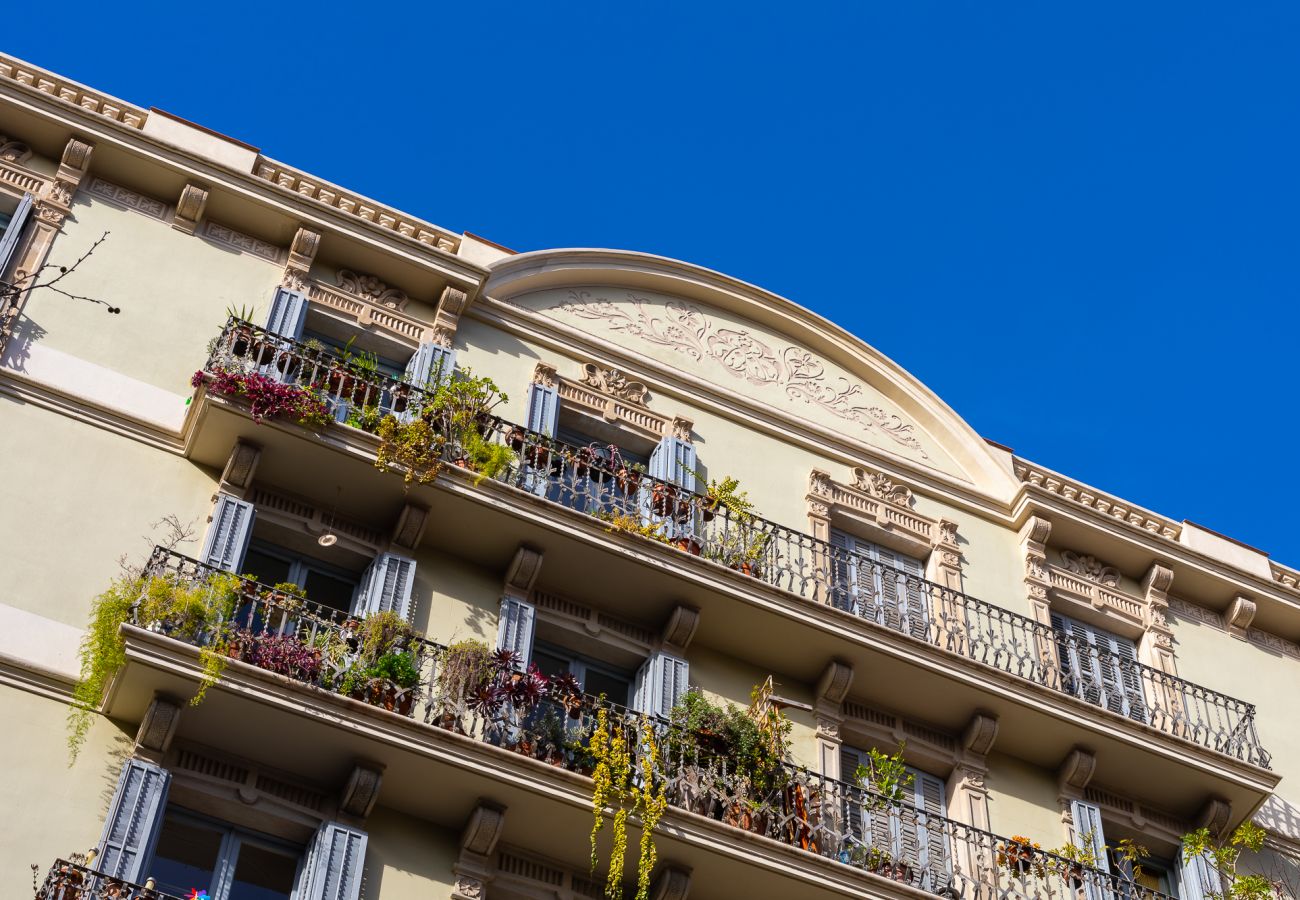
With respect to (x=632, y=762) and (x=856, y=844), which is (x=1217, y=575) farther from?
(x=632, y=762)

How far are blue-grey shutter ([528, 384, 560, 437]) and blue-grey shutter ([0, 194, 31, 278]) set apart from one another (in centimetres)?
566

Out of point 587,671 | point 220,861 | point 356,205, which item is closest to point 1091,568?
point 587,671

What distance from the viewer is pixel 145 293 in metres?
19.6

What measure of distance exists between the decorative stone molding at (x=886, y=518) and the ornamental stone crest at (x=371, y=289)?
524 centimetres

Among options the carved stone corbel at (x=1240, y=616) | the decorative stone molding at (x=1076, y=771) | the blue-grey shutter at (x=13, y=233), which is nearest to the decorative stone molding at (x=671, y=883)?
the decorative stone molding at (x=1076, y=771)

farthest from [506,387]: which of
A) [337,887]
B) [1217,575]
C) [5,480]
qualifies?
[1217,575]

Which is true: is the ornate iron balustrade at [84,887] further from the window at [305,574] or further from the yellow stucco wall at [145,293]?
the yellow stucco wall at [145,293]

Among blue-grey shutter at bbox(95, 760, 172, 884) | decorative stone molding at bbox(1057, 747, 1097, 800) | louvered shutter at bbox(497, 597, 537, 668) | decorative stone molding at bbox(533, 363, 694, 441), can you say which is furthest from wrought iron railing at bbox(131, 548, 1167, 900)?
decorative stone molding at bbox(533, 363, 694, 441)

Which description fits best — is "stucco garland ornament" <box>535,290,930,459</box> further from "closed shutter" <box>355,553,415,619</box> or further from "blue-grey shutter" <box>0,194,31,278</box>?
"blue-grey shutter" <box>0,194,31,278</box>

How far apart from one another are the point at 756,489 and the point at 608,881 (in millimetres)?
6377

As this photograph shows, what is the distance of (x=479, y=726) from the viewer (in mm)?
16891

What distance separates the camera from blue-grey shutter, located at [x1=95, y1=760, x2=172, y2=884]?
1456cm

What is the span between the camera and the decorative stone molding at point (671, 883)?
16.6 m

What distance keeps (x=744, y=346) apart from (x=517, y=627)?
254 inches
